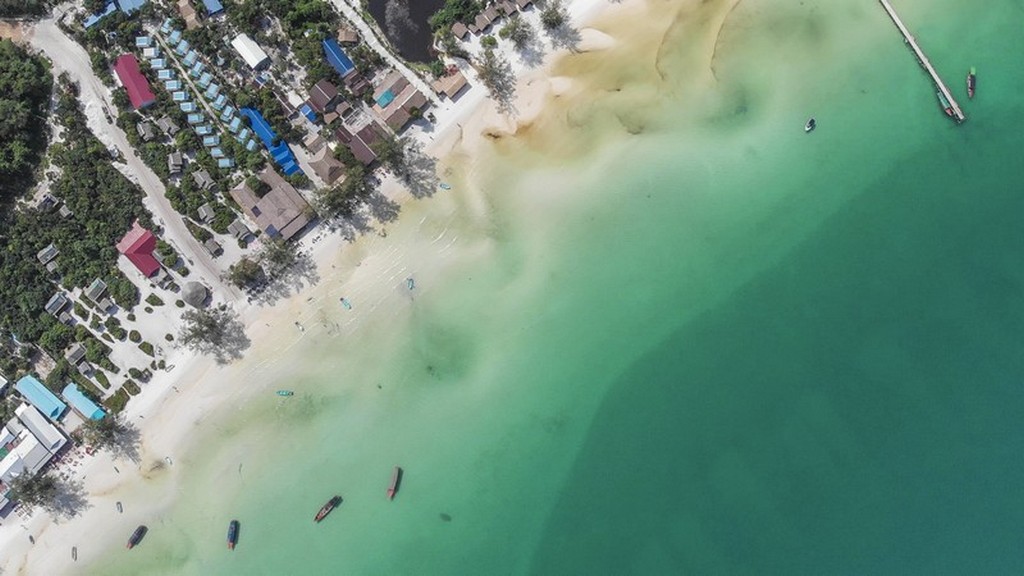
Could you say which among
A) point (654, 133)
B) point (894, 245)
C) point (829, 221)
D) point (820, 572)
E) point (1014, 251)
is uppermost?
point (654, 133)

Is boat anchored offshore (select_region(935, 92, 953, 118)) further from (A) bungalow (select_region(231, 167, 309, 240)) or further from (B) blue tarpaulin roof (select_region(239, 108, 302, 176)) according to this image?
(B) blue tarpaulin roof (select_region(239, 108, 302, 176))

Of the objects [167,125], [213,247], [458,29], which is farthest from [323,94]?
[213,247]

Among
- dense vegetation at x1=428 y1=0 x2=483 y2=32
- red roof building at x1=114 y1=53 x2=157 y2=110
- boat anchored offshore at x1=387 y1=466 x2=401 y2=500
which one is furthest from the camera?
dense vegetation at x1=428 y1=0 x2=483 y2=32

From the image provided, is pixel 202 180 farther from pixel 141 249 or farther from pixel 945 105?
pixel 945 105

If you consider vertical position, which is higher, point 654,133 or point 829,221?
point 654,133

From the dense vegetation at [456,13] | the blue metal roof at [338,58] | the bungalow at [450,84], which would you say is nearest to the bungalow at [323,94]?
the blue metal roof at [338,58]

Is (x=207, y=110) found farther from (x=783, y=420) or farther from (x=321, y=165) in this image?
(x=783, y=420)

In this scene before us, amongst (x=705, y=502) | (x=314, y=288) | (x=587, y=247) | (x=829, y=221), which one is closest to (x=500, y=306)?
(x=587, y=247)

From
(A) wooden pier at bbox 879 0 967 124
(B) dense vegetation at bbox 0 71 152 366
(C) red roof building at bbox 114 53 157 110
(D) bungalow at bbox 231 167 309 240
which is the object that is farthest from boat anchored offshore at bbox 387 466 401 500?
(A) wooden pier at bbox 879 0 967 124
